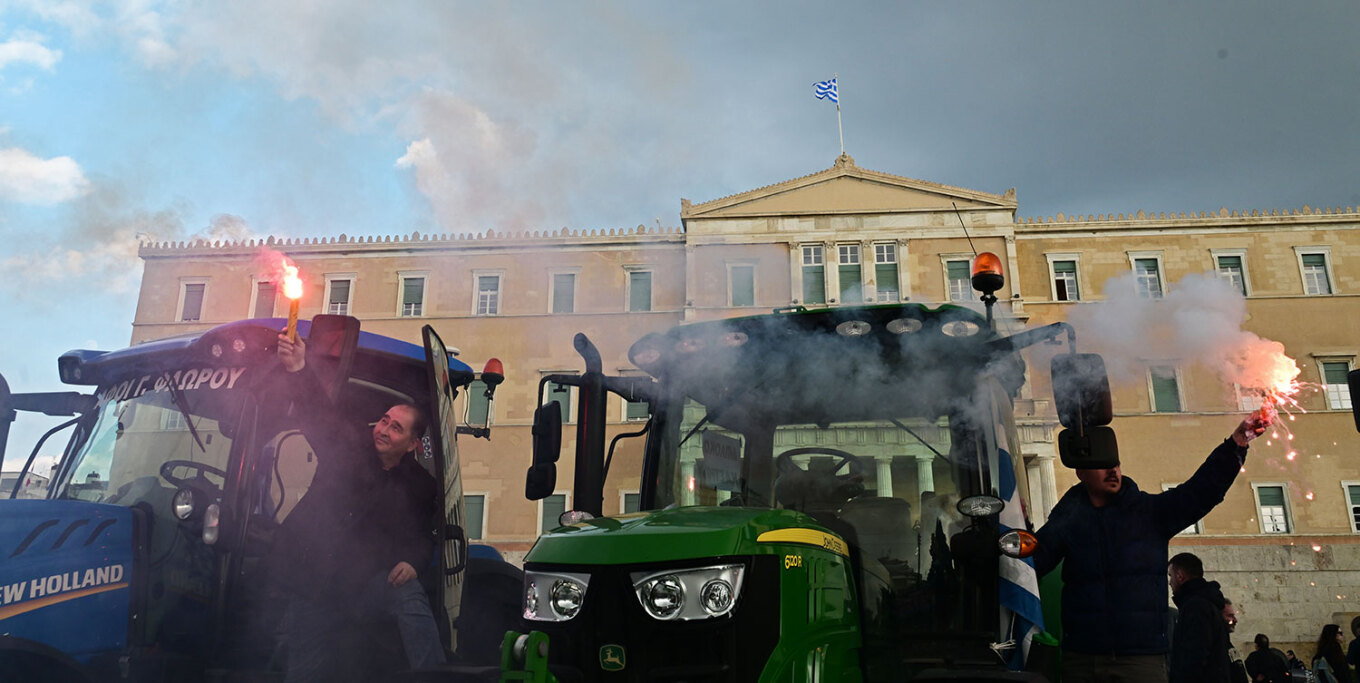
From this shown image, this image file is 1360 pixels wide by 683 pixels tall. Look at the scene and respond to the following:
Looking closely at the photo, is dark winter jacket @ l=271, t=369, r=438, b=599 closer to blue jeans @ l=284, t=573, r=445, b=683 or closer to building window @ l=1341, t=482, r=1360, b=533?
blue jeans @ l=284, t=573, r=445, b=683

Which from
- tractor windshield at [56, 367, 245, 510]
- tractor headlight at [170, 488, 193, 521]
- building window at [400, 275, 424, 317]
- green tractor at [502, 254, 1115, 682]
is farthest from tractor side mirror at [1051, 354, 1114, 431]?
building window at [400, 275, 424, 317]

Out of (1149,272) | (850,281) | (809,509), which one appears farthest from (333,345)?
(1149,272)

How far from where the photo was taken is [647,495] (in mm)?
4414

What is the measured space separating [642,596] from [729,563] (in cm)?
32

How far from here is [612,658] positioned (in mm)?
3057

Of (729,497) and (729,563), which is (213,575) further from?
(729,563)

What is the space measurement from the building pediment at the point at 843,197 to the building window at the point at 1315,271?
9596mm

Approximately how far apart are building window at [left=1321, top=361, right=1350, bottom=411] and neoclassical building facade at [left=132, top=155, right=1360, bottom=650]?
68 millimetres

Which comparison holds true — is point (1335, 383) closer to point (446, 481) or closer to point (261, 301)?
point (446, 481)

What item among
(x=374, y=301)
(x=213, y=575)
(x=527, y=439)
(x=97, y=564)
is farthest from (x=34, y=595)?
(x=374, y=301)

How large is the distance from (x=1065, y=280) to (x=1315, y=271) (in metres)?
7.95

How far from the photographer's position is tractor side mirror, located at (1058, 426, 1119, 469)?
3.40 meters

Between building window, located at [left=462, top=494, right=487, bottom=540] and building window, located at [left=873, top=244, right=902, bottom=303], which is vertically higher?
building window, located at [left=873, top=244, right=902, bottom=303]

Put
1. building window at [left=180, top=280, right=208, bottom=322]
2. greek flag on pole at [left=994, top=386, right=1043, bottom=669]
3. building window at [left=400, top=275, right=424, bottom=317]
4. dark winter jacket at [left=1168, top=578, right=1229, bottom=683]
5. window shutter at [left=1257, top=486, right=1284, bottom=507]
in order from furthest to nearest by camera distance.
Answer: building window at [left=400, top=275, right=424, bottom=317] < building window at [left=180, top=280, right=208, bottom=322] < window shutter at [left=1257, top=486, right=1284, bottom=507] < dark winter jacket at [left=1168, top=578, right=1229, bottom=683] < greek flag on pole at [left=994, top=386, right=1043, bottom=669]
